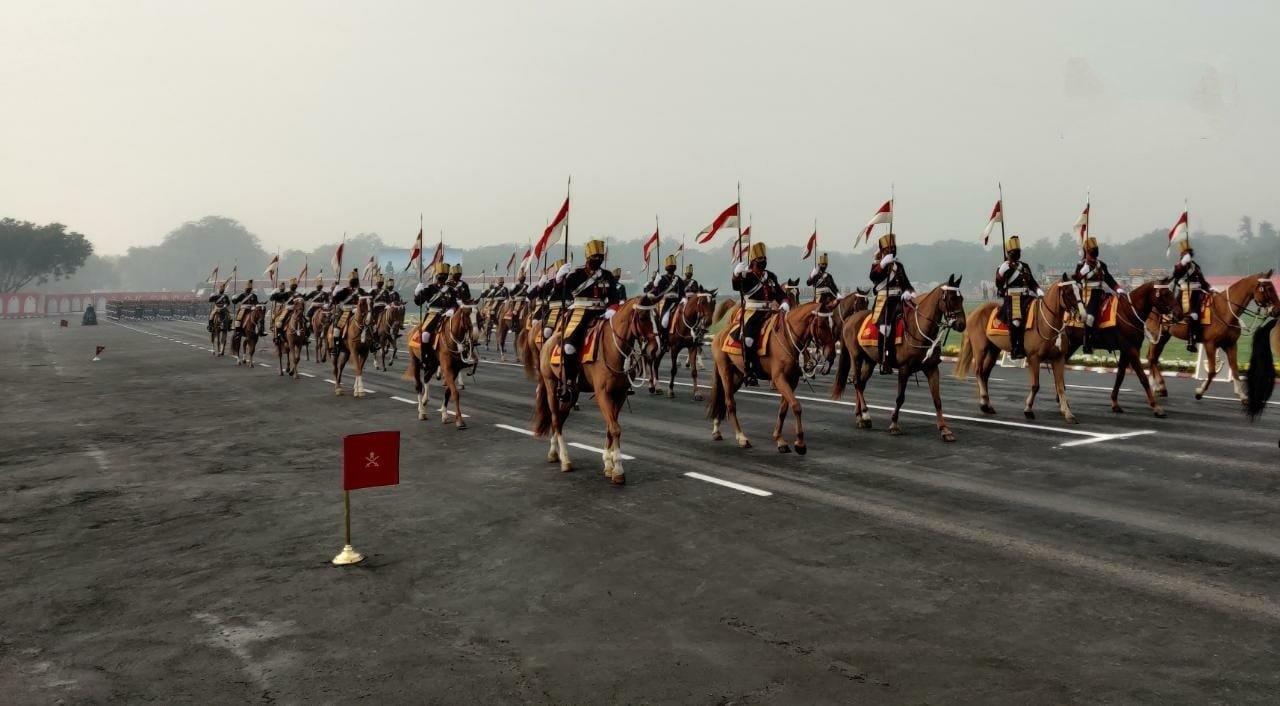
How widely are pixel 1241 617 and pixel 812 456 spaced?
6340mm

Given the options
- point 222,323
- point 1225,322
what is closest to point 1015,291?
point 1225,322

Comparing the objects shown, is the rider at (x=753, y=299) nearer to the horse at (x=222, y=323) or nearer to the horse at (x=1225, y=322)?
the horse at (x=1225, y=322)

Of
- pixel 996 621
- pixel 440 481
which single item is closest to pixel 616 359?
pixel 440 481

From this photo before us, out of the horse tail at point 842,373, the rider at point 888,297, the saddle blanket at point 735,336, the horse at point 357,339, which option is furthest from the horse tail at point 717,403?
the horse at point 357,339

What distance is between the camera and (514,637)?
222 inches

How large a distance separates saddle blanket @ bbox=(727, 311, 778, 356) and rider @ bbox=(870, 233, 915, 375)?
222cm

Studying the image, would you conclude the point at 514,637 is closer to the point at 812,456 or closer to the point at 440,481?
the point at 440,481

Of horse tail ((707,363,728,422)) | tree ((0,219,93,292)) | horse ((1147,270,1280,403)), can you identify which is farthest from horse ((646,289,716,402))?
tree ((0,219,93,292))

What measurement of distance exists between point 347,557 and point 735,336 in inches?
291

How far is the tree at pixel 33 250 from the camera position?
11188 centimetres

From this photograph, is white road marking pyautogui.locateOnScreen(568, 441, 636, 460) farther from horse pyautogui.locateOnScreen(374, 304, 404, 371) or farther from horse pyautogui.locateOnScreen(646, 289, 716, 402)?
horse pyautogui.locateOnScreen(374, 304, 404, 371)

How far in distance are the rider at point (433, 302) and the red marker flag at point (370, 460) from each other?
8421 mm

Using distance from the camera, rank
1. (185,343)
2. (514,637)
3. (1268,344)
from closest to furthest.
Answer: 1. (514,637)
2. (1268,344)
3. (185,343)

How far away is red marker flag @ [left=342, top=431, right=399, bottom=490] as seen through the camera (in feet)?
24.3
